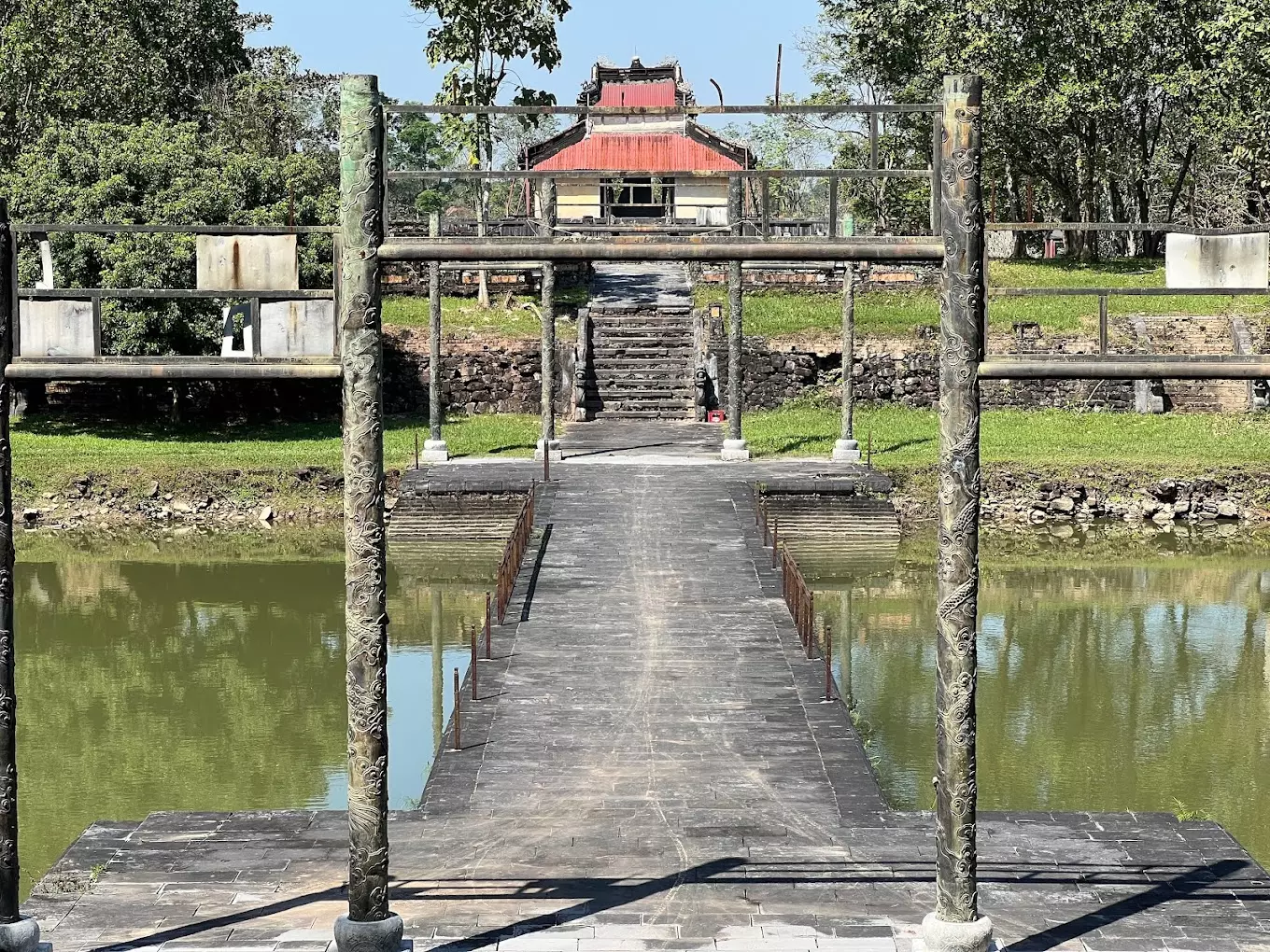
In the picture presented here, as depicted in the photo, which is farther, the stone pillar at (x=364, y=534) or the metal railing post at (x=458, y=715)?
the metal railing post at (x=458, y=715)

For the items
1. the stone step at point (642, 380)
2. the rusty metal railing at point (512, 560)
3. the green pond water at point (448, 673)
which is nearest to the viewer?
the green pond water at point (448, 673)

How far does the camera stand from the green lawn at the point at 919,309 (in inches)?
1420

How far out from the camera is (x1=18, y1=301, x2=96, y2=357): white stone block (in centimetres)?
1047

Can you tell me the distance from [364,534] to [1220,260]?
4.83 metres

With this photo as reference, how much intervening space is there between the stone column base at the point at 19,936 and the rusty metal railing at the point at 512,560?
9.10 metres

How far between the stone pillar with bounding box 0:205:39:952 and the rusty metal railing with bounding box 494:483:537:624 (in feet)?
29.4

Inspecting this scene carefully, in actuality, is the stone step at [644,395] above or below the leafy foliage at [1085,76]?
below

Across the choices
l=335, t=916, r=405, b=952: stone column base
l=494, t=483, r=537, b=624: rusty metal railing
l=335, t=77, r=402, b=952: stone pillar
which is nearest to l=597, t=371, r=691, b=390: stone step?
l=494, t=483, r=537, b=624: rusty metal railing

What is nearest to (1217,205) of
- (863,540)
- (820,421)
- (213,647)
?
(820,421)

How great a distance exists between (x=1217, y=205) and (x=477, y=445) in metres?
22.5

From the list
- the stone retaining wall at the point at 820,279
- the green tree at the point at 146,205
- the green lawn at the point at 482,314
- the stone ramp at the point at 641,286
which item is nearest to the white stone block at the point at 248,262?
the green tree at the point at 146,205

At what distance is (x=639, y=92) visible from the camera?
165 feet

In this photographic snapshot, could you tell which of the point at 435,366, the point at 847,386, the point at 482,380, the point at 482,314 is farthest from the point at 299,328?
the point at 482,314

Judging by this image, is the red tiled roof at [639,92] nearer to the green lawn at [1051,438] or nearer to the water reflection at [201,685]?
the green lawn at [1051,438]
